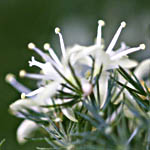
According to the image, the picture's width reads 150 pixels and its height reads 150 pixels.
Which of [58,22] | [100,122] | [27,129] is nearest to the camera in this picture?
[100,122]

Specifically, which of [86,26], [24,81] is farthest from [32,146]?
[86,26]

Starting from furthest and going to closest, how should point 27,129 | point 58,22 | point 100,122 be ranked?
point 58,22 → point 27,129 → point 100,122

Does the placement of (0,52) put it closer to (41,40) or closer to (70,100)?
(41,40)

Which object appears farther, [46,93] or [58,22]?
[58,22]

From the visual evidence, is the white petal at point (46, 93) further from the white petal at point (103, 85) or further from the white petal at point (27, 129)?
the white petal at point (27, 129)

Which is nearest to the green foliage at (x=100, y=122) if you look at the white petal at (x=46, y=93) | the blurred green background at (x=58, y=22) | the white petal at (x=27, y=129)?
the white petal at (x=46, y=93)

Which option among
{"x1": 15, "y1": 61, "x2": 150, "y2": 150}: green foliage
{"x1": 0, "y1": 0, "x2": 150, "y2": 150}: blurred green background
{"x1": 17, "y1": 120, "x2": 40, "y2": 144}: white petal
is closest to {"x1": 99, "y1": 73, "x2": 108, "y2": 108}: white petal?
{"x1": 15, "y1": 61, "x2": 150, "y2": 150}: green foliage

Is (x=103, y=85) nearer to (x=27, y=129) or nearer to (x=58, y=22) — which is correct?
(x=27, y=129)

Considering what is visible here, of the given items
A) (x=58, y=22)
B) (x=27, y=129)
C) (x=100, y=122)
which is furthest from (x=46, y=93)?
(x=58, y=22)
